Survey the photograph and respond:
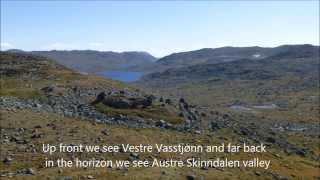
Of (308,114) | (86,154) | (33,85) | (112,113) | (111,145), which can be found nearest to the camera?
(86,154)

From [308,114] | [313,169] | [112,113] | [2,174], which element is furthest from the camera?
[308,114]

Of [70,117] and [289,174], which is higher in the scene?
[70,117]

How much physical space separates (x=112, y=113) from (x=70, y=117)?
612 cm

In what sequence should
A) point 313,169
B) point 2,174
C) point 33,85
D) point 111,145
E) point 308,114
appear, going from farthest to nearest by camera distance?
point 308,114 → point 33,85 → point 313,169 → point 111,145 → point 2,174

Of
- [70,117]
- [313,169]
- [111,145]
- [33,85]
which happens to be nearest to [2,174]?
[111,145]

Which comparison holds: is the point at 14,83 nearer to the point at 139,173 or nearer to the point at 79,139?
the point at 79,139

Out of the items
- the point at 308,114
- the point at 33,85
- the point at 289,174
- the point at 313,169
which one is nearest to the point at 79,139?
the point at 289,174

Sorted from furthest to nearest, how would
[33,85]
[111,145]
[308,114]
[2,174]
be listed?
[308,114], [33,85], [111,145], [2,174]

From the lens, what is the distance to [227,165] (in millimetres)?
54812

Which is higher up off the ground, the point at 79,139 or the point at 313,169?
the point at 79,139

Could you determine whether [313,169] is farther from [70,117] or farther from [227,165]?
[70,117]

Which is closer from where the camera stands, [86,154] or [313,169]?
[86,154]

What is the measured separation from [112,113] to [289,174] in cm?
2408

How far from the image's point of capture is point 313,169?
208 ft
